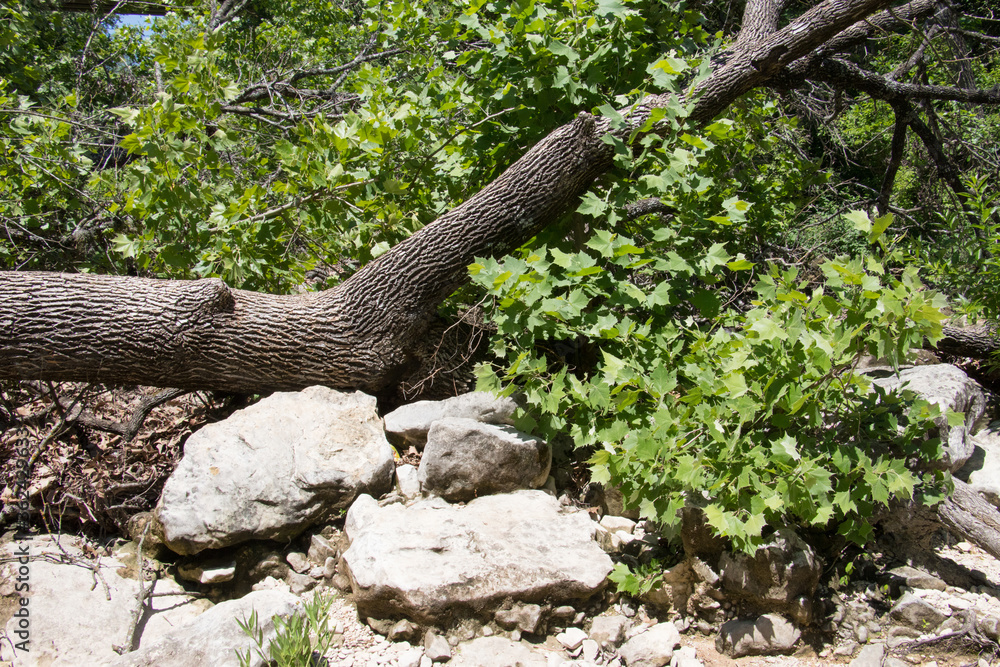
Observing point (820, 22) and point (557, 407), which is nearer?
point (557, 407)

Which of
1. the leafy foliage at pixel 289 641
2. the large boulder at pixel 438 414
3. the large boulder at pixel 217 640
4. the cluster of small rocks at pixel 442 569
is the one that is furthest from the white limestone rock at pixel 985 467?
the large boulder at pixel 217 640

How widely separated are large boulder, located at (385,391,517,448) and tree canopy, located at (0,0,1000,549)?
230 millimetres

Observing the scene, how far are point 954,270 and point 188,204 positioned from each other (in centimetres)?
428

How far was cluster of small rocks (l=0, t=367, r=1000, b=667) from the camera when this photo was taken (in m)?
2.38

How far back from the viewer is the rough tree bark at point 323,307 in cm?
288

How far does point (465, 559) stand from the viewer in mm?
2521

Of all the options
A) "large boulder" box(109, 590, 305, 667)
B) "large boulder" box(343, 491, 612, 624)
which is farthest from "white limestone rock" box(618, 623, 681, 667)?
"large boulder" box(109, 590, 305, 667)

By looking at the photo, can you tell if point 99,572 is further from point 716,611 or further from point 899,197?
point 899,197

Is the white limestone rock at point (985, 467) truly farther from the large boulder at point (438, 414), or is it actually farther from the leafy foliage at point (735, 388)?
the large boulder at point (438, 414)

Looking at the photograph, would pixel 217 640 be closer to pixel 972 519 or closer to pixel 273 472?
pixel 273 472

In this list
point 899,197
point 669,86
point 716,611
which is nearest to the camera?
point 716,611

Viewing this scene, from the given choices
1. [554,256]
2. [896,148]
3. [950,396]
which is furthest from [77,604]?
[896,148]

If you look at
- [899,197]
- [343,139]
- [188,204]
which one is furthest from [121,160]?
[899,197]

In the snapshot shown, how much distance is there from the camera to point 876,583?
265 cm
